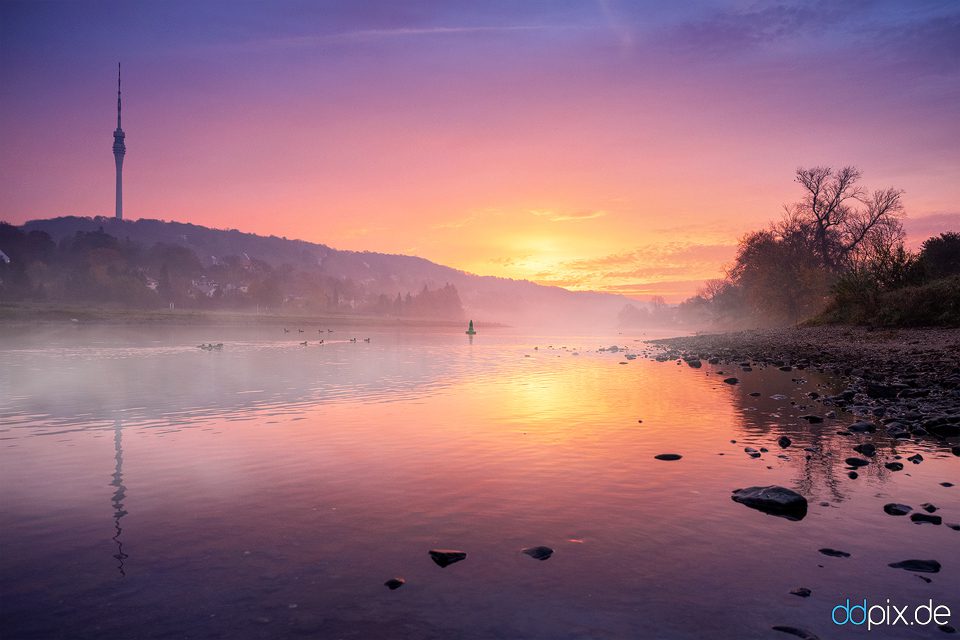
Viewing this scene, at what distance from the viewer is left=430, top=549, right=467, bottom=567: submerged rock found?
777cm

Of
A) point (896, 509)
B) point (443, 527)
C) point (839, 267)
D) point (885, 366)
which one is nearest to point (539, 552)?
point (443, 527)

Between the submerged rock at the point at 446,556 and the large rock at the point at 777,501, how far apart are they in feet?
17.6

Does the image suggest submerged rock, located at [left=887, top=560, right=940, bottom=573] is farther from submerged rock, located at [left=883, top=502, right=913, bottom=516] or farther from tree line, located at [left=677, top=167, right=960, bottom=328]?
tree line, located at [left=677, top=167, right=960, bottom=328]

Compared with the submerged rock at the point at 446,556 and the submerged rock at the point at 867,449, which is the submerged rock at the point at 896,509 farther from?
the submerged rock at the point at 446,556

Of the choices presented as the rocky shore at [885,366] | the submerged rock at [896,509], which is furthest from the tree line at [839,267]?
the submerged rock at [896,509]

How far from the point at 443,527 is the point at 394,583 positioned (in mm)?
2280

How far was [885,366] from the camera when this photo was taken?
28.9m

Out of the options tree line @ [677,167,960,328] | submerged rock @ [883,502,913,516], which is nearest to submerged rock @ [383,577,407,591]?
submerged rock @ [883,502,913,516]

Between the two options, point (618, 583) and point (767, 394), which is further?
point (767, 394)


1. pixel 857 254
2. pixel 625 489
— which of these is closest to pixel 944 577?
pixel 625 489

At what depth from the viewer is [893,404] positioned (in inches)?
759

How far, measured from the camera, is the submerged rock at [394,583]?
277 inches

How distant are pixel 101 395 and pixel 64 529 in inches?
791

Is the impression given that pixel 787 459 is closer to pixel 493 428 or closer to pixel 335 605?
pixel 493 428
